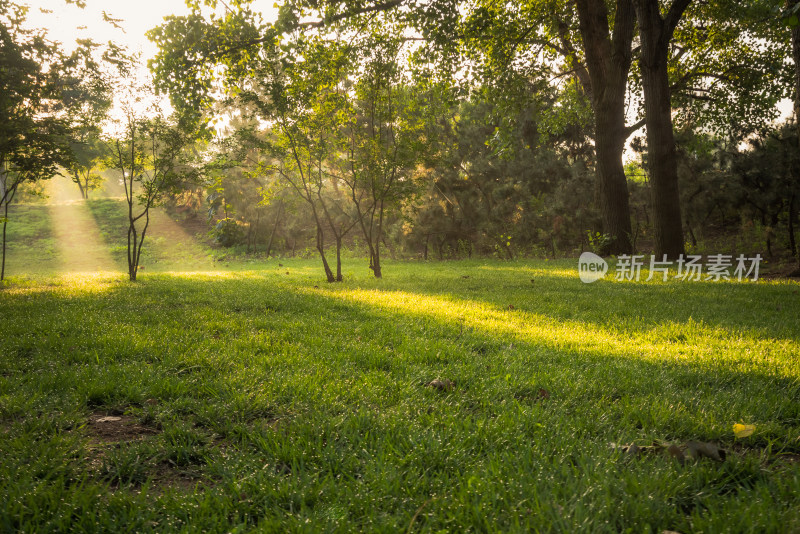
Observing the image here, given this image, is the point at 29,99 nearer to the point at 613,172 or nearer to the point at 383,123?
the point at 383,123

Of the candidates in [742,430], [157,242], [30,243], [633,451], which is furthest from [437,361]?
[30,243]

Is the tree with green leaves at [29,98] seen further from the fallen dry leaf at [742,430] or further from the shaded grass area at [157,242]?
the shaded grass area at [157,242]

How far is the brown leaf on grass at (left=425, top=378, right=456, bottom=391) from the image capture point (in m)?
2.92

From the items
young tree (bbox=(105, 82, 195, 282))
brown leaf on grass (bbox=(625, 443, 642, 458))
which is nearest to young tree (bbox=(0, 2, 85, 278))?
young tree (bbox=(105, 82, 195, 282))

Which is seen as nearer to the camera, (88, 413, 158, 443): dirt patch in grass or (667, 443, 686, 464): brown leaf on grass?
(667, 443, 686, 464): brown leaf on grass

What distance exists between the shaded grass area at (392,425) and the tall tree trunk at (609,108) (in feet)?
26.2

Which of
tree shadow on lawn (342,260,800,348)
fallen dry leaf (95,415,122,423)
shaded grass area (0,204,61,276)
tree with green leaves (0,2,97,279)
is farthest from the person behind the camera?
shaded grass area (0,204,61,276)

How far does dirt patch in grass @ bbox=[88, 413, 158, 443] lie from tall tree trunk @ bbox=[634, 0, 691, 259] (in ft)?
41.9

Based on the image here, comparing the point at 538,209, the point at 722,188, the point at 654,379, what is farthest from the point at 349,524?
the point at 538,209

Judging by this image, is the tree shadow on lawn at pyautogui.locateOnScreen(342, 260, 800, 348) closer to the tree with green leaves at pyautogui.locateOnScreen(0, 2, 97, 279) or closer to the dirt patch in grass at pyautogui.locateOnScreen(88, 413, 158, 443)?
the dirt patch in grass at pyautogui.locateOnScreen(88, 413, 158, 443)

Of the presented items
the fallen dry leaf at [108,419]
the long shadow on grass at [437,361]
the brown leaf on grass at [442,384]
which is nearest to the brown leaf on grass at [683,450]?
the long shadow on grass at [437,361]

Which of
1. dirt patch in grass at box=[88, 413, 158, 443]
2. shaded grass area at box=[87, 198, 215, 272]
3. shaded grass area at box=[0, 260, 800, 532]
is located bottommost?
dirt patch in grass at box=[88, 413, 158, 443]

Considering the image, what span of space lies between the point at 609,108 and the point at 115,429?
13389 millimetres

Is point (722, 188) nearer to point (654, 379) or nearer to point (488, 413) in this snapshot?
point (654, 379)
